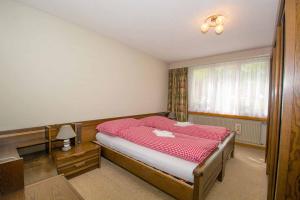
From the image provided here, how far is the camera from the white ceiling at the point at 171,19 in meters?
1.85

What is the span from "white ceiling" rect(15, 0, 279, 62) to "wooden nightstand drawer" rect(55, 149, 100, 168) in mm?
2232

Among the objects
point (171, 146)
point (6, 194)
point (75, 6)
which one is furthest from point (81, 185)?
point (75, 6)

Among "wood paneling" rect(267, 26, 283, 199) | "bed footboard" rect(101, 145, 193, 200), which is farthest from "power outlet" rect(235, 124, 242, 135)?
"bed footboard" rect(101, 145, 193, 200)

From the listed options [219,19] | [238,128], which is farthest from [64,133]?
[238,128]

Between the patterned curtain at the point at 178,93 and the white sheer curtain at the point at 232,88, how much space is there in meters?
0.20

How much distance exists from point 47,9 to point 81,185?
106 inches

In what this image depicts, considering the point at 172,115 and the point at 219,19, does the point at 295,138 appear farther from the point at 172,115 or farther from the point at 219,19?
the point at 172,115

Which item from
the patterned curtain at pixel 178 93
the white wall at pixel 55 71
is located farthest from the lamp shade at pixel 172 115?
the white wall at pixel 55 71

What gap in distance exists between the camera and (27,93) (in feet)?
6.46

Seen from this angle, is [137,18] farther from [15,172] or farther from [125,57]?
[15,172]

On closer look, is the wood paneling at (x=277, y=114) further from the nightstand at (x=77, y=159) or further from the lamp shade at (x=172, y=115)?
the lamp shade at (x=172, y=115)

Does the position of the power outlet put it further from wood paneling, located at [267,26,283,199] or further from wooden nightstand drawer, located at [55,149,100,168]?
wooden nightstand drawer, located at [55,149,100,168]

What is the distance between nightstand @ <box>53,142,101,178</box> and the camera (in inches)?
73.7

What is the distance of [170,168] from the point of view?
5.32ft
